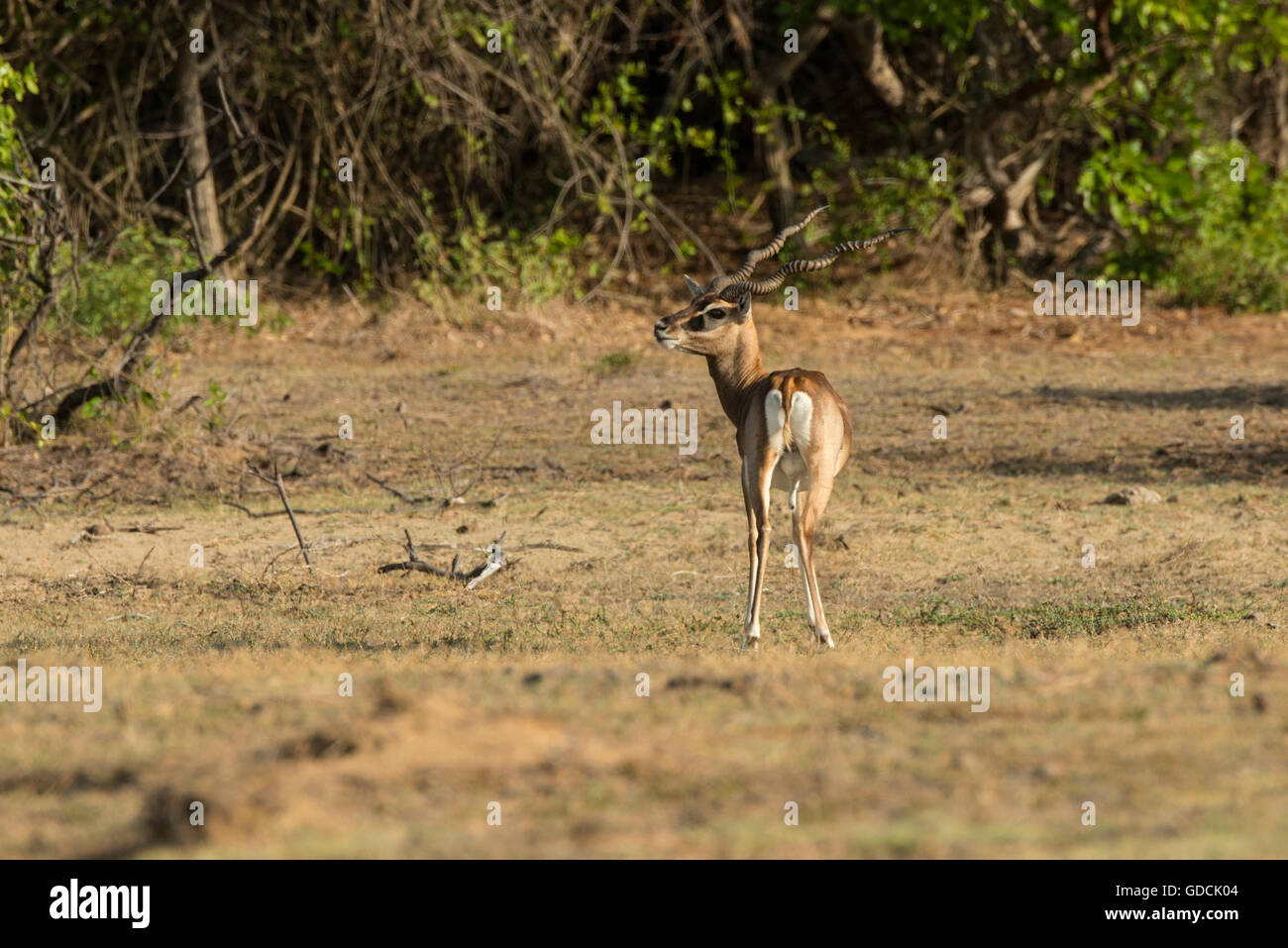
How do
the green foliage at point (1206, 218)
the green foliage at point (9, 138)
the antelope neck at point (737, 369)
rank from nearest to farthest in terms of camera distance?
the antelope neck at point (737, 369) → the green foliage at point (9, 138) → the green foliage at point (1206, 218)

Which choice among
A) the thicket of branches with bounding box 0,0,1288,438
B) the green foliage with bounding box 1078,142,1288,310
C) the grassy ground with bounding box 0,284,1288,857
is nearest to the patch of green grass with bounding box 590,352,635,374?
the grassy ground with bounding box 0,284,1288,857

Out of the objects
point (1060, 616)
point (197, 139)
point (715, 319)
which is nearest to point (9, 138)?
point (715, 319)

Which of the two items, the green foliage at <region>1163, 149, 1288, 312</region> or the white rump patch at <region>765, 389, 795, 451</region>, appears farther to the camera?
the green foliage at <region>1163, 149, 1288, 312</region>

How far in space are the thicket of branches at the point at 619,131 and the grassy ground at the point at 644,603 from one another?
4.21 feet

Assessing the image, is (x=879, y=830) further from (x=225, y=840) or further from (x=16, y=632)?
(x=16, y=632)

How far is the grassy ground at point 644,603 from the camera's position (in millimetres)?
4387

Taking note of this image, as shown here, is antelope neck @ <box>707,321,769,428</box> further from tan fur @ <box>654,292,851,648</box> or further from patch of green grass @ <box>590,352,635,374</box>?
patch of green grass @ <box>590,352,635,374</box>

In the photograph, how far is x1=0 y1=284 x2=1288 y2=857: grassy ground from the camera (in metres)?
4.39

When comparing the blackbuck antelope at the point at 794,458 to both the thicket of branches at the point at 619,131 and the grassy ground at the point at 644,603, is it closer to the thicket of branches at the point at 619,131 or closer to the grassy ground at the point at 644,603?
the grassy ground at the point at 644,603

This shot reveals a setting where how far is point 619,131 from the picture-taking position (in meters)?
19.8

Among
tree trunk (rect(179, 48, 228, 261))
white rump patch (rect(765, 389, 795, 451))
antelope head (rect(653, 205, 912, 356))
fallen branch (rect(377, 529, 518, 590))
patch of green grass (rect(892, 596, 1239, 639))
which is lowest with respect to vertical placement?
patch of green grass (rect(892, 596, 1239, 639))

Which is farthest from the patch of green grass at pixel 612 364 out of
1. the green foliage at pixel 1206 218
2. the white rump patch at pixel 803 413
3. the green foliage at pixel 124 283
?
the white rump patch at pixel 803 413

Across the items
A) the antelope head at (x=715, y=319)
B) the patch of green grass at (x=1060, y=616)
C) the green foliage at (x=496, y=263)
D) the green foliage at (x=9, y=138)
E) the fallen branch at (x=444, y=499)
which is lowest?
the patch of green grass at (x=1060, y=616)

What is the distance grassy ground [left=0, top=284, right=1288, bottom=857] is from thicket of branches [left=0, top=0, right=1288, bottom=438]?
1.28 m
